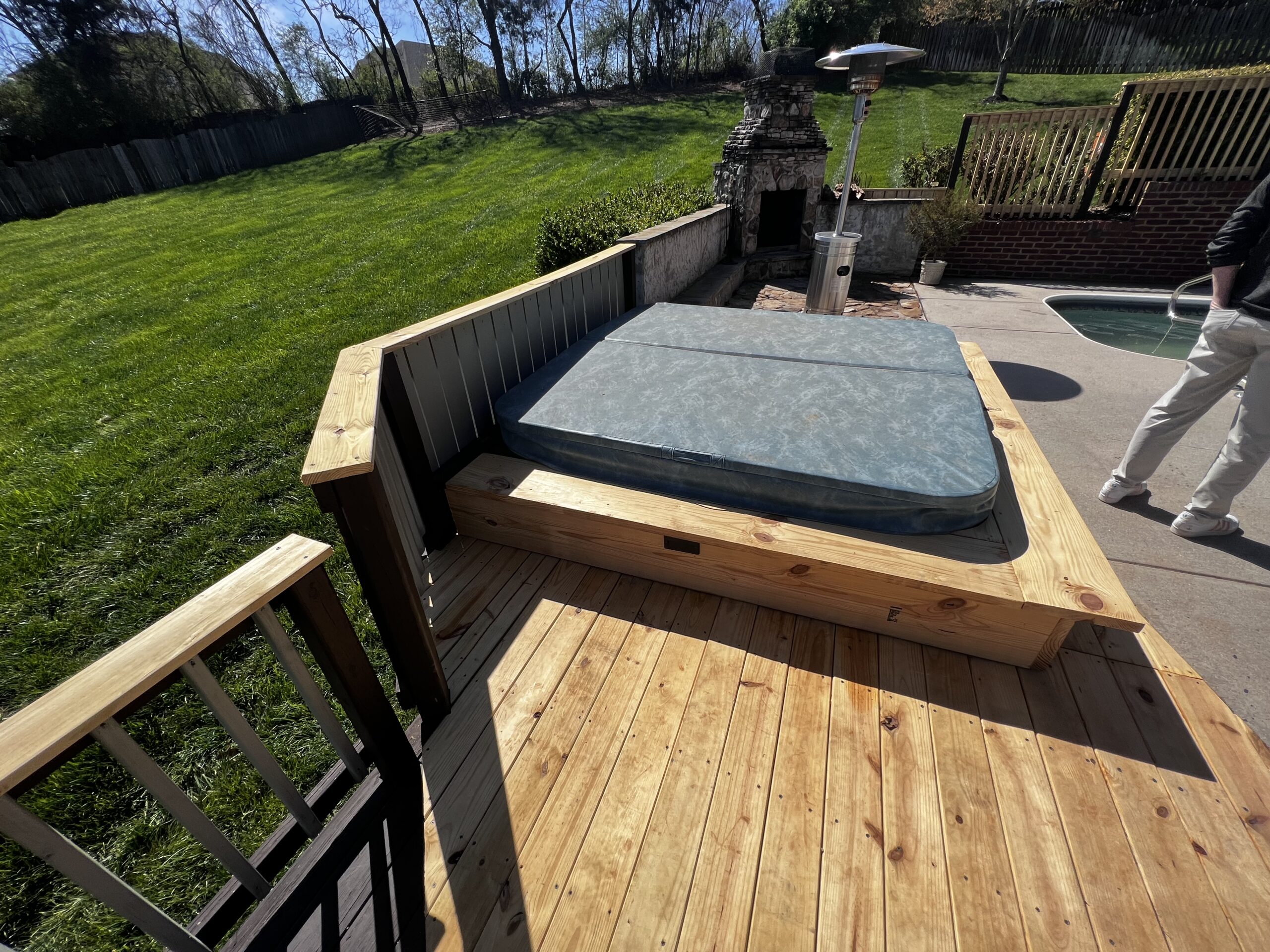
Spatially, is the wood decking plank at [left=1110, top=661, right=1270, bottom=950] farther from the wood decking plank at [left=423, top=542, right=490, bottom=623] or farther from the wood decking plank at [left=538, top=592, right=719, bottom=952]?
the wood decking plank at [left=423, top=542, right=490, bottom=623]

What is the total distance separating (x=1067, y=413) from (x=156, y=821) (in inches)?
207

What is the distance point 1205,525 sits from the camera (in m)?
2.38

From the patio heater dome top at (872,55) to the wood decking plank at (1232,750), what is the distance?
4.28 m

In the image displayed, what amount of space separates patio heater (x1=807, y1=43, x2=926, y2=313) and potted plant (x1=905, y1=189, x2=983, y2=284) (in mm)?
1855

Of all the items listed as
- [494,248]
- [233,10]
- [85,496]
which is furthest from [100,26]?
[85,496]

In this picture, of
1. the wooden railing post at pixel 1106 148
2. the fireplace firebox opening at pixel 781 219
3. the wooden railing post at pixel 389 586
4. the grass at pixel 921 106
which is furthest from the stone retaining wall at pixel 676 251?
the wooden railing post at pixel 1106 148

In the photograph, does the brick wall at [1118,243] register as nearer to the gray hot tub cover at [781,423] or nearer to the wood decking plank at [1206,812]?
the gray hot tub cover at [781,423]

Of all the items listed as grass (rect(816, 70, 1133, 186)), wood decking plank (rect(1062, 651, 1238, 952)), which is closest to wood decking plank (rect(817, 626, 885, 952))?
wood decking plank (rect(1062, 651, 1238, 952))

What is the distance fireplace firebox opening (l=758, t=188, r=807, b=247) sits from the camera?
6.63 meters

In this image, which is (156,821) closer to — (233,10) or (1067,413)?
(1067,413)

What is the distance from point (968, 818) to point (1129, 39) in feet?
76.7

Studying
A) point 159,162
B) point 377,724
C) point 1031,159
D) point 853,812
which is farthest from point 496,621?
point 159,162

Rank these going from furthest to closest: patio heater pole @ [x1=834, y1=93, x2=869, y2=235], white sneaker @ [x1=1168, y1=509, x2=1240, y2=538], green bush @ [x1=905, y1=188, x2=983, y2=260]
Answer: green bush @ [x1=905, y1=188, x2=983, y2=260], patio heater pole @ [x1=834, y1=93, x2=869, y2=235], white sneaker @ [x1=1168, y1=509, x2=1240, y2=538]

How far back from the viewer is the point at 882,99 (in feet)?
47.4
